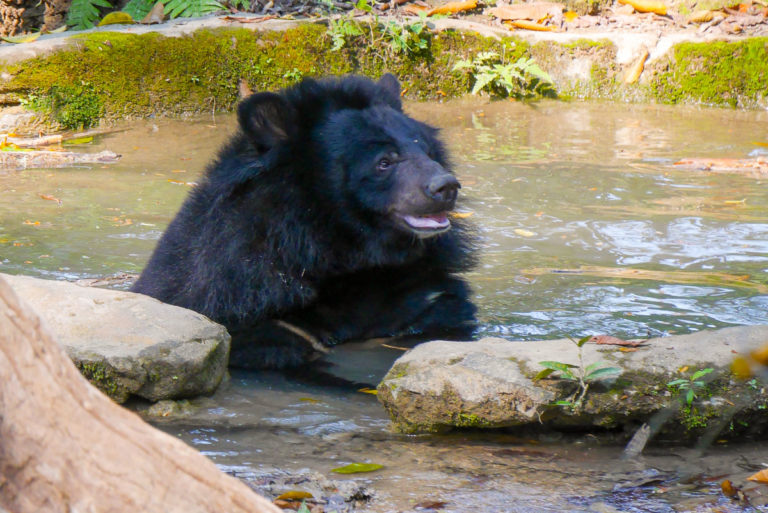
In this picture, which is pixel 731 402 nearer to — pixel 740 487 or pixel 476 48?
pixel 740 487

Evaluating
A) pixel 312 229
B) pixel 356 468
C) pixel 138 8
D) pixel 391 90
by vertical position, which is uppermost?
pixel 138 8

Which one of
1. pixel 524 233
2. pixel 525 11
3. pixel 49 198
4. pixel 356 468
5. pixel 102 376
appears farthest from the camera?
pixel 525 11

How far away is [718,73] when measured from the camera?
36.7ft

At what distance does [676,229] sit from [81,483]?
5.49 m

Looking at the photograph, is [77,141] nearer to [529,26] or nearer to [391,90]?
[391,90]

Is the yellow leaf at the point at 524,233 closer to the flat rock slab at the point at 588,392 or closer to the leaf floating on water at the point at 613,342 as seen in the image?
the leaf floating on water at the point at 613,342

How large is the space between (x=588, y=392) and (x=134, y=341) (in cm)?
169

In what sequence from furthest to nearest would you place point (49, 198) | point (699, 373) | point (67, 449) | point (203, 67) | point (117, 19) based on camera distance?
point (117, 19) < point (203, 67) < point (49, 198) < point (699, 373) < point (67, 449)

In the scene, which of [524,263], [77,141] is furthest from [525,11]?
[524,263]

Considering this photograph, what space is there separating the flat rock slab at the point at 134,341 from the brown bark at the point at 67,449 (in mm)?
1738

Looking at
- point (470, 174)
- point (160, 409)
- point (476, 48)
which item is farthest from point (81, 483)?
point (476, 48)

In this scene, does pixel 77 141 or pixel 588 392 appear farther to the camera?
pixel 77 141

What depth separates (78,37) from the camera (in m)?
10.1

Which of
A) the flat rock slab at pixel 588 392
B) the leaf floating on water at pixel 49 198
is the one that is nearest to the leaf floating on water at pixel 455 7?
the leaf floating on water at pixel 49 198
